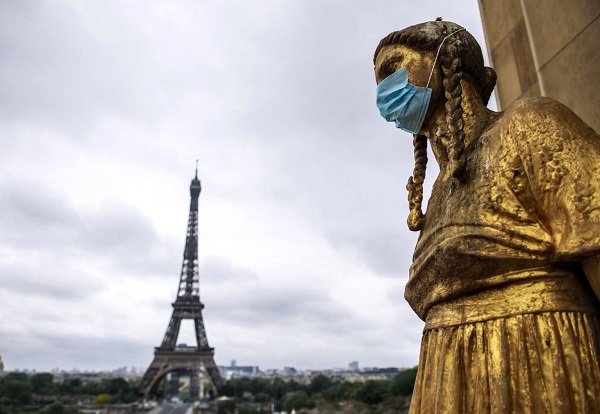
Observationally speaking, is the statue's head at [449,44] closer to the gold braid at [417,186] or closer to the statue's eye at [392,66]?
the statue's eye at [392,66]

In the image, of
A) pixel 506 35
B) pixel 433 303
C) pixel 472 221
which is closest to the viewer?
pixel 472 221

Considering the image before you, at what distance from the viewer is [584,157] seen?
1484 mm

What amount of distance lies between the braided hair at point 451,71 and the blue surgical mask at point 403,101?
0.35ft

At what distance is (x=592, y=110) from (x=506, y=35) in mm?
1418

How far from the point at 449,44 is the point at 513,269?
98 centimetres

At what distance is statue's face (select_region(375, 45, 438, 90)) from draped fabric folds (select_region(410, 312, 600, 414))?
105 centimetres

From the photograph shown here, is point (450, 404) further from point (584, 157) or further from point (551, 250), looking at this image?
point (584, 157)

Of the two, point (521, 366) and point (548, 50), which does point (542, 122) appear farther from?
point (548, 50)

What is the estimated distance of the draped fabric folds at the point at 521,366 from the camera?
1.38 meters

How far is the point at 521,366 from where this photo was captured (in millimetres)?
1449

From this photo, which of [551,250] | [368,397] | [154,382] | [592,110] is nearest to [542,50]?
[592,110]

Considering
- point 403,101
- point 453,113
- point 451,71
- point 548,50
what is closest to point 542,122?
point 453,113

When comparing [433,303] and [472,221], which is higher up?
[472,221]

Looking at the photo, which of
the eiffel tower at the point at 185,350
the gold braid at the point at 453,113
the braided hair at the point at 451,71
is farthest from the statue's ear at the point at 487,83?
the eiffel tower at the point at 185,350
